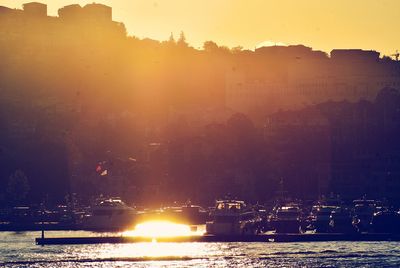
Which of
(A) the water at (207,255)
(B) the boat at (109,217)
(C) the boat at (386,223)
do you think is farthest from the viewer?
(B) the boat at (109,217)

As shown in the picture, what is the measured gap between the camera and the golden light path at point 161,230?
413 feet

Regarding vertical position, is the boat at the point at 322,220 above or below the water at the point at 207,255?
above

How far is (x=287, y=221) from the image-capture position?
12131cm

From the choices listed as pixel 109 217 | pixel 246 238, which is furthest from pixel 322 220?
pixel 109 217

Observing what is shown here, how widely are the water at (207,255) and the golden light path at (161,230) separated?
25.2ft

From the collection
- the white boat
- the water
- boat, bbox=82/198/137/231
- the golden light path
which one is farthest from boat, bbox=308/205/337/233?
boat, bbox=82/198/137/231

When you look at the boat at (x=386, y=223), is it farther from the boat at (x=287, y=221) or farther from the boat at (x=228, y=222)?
the boat at (x=228, y=222)

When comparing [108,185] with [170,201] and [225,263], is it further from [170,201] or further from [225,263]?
[225,263]

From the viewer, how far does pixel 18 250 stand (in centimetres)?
11538

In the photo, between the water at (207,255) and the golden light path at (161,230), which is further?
the golden light path at (161,230)

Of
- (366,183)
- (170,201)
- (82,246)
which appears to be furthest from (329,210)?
(366,183)

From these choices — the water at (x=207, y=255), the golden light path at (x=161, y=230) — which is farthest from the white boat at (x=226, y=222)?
the water at (x=207, y=255)

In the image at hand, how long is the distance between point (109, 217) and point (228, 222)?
2220cm

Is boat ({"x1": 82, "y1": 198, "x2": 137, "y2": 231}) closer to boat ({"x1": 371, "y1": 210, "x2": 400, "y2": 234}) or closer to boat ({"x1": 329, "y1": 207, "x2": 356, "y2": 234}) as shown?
boat ({"x1": 329, "y1": 207, "x2": 356, "y2": 234})
